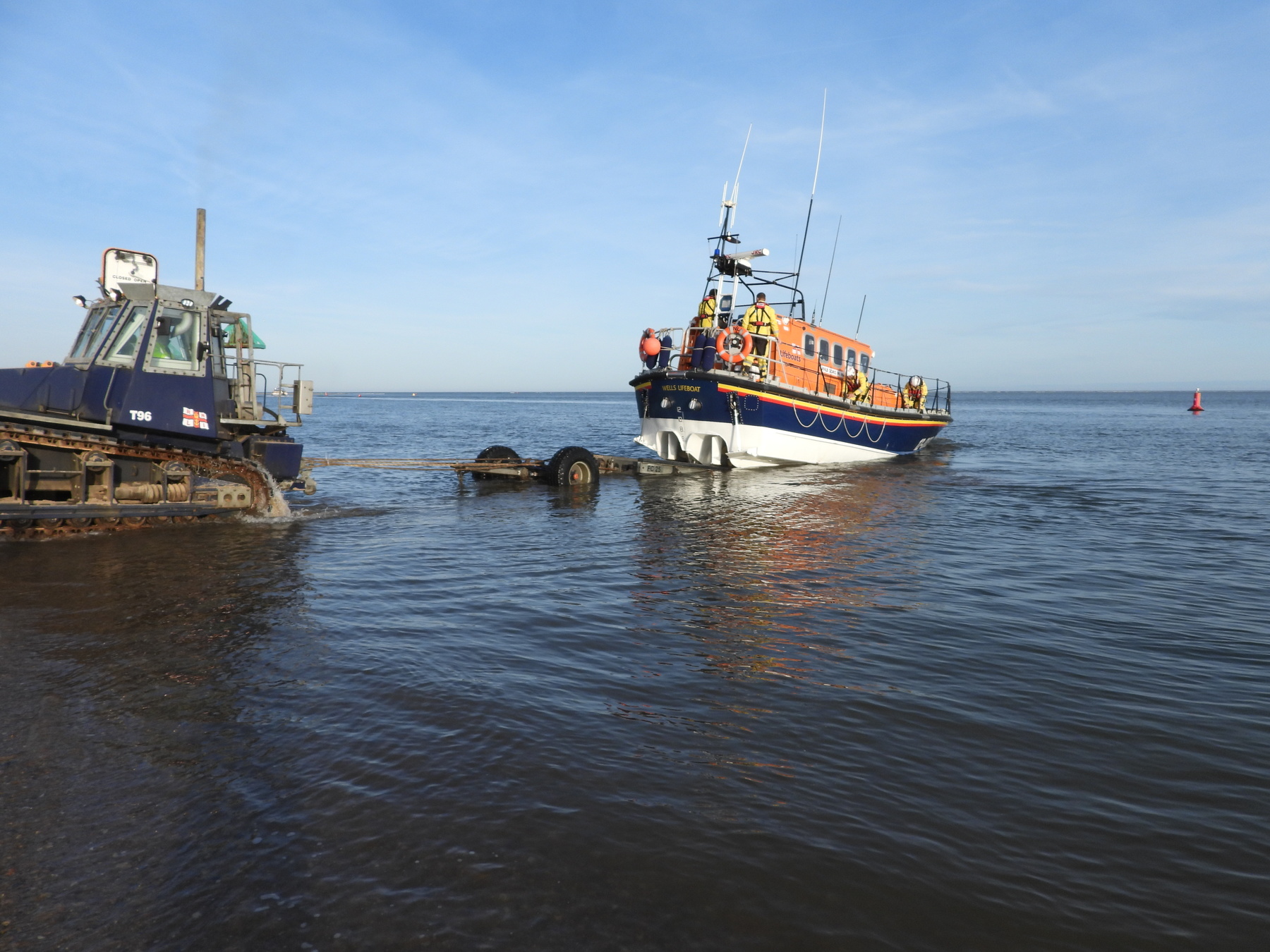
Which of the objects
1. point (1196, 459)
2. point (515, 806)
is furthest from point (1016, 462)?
point (515, 806)

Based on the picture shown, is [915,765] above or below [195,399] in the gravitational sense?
below

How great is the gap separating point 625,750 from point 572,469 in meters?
14.3

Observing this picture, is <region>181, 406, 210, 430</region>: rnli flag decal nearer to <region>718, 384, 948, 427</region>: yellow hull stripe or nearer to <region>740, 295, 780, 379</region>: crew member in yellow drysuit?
<region>718, 384, 948, 427</region>: yellow hull stripe

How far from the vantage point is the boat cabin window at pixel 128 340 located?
38.2 ft

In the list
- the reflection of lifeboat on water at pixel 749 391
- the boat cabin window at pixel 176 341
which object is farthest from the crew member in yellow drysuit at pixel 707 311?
the boat cabin window at pixel 176 341

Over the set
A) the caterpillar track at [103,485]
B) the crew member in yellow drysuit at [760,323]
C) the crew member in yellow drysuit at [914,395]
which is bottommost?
the caterpillar track at [103,485]

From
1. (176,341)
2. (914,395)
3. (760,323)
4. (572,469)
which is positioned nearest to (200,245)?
(176,341)

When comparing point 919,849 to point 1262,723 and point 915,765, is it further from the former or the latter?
point 1262,723

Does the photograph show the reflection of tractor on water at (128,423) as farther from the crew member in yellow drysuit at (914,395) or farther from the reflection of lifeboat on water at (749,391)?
the crew member in yellow drysuit at (914,395)

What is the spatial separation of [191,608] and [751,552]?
7.42m

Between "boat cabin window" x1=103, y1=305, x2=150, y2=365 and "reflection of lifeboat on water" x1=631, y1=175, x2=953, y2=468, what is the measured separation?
43.2 ft

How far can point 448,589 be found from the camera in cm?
917

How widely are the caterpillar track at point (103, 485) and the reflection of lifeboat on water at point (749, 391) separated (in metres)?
12.5

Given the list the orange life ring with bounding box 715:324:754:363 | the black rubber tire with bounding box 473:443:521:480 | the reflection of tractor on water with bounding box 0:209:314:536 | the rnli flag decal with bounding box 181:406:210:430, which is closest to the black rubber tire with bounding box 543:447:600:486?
the black rubber tire with bounding box 473:443:521:480
